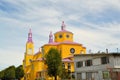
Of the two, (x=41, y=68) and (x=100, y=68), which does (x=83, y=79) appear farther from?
(x=41, y=68)

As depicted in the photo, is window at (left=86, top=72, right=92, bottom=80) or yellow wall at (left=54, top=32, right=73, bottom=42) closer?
window at (left=86, top=72, right=92, bottom=80)

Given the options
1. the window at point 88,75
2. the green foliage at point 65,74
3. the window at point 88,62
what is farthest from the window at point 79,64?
the green foliage at point 65,74

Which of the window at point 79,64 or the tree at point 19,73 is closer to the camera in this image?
the window at point 79,64

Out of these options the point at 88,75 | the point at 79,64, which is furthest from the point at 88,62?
the point at 79,64

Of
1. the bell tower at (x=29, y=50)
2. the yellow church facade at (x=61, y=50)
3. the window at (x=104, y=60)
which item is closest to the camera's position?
the window at (x=104, y=60)

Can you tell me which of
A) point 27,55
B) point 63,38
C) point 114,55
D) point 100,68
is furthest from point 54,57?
point 27,55

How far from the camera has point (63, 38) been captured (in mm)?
93562

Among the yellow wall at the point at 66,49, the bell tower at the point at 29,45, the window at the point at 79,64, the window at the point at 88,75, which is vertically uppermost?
the bell tower at the point at 29,45

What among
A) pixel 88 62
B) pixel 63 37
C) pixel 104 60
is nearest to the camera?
pixel 104 60

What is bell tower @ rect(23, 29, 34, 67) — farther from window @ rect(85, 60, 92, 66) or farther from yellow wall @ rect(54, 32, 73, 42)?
window @ rect(85, 60, 92, 66)

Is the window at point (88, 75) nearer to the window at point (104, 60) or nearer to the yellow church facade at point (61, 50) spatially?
the window at point (104, 60)

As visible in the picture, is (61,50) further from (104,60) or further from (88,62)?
(104,60)

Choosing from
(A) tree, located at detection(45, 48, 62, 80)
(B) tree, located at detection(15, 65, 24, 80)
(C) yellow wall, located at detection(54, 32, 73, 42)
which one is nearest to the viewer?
(A) tree, located at detection(45, 48, 62, 80)

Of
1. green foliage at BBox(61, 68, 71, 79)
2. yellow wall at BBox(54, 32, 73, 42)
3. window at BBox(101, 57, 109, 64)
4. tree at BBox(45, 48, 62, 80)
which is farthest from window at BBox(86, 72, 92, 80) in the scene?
yellow wall at BBox(54, 32, 73, 42)
